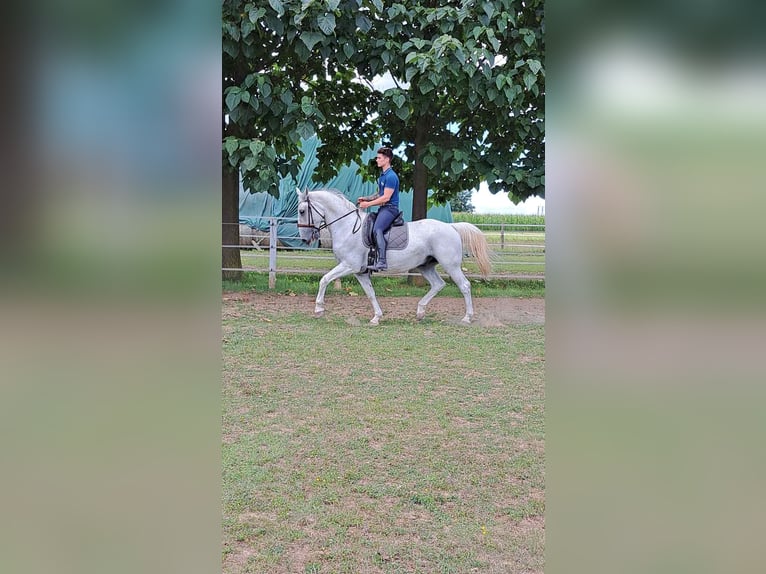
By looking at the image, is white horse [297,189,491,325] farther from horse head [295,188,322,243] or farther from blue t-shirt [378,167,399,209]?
blue t-shirt [378,167,399,209]

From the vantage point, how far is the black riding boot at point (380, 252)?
7379mm

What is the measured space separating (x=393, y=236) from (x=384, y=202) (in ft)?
1.46

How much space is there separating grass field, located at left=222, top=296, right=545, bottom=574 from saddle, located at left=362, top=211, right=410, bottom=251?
58.1 inches

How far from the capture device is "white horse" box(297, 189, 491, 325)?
24.5ft

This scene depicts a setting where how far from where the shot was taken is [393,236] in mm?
7500

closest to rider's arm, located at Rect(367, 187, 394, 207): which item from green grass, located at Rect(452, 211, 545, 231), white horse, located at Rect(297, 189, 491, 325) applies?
white horse, located at Rect(297, 189, 491, 325)

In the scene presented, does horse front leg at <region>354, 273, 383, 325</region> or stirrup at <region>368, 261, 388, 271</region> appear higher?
stirrup at <region>368, 261, 388, 271</region>

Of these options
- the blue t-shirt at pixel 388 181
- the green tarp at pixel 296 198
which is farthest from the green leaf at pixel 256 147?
the green tarp at pixel 296 198

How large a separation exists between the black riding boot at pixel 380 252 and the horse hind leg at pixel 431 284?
579 mm

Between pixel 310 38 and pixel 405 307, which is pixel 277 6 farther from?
pixel 405 307

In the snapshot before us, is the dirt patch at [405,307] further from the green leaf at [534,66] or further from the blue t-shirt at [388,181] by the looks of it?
the green leaf at [534,66]
